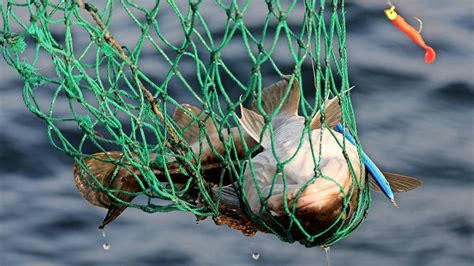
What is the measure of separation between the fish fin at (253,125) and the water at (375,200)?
520 cm

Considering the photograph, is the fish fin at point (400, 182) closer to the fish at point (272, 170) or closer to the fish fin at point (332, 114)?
the fish at point (272, 170)

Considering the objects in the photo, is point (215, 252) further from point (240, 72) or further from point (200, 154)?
point (200, 154)

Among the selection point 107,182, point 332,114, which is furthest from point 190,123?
point 332,114

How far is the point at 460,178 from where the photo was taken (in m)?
10.5

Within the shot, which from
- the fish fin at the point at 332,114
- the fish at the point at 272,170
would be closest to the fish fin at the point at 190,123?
the fish at the point at 272,170

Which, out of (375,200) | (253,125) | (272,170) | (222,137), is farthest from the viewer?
(375,200)

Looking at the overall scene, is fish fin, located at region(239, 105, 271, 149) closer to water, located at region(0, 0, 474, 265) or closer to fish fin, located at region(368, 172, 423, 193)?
fish fin, located at region(368, 172, 423, 193)

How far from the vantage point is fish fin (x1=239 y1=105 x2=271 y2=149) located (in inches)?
194

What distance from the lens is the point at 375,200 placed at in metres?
10.1

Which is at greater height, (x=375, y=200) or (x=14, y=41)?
(x=14, y=41)

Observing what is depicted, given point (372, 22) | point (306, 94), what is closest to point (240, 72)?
point (306, 94)

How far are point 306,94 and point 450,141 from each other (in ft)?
4.79

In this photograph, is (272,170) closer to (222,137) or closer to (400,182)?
(222,137)

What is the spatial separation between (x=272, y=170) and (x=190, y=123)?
48cm
